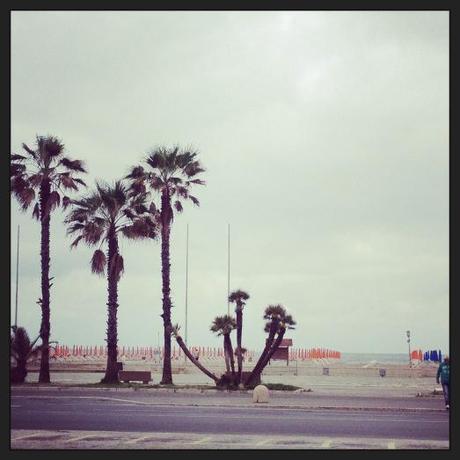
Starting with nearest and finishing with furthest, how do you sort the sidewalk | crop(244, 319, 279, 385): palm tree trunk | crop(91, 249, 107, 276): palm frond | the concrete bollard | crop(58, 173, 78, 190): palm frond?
the sidewalk, the concrete bollard, crop(244, 319, 279, 385): palm tree trunk, crop(91, 249, 107, 276): palm frond, crop(58, 173, 78, 190): palm frond

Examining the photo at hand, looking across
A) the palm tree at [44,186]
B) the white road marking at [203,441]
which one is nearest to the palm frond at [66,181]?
the palm tree at [44,186]

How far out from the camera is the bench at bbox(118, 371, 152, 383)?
36.9 m

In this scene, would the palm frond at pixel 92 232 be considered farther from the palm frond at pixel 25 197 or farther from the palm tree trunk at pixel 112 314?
the palm frond at pixel 25 197

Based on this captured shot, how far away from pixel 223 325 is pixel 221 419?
12.8m

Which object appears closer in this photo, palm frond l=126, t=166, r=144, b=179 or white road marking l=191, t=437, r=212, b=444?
white road marking l=191, t=437, r=212, b=444

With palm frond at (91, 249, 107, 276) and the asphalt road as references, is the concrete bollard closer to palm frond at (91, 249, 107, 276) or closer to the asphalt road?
the asphalt road

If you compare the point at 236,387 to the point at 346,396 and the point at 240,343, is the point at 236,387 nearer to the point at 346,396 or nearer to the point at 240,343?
the point at 240,343

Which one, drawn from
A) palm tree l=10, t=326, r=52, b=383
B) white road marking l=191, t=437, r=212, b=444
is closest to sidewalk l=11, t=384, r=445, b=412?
palm tree l=10, t=326, r=52, b=383

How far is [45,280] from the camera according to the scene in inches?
1489

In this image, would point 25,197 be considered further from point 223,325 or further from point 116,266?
point 223,325

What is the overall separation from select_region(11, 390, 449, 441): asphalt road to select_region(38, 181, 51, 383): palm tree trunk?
1019 centimetres

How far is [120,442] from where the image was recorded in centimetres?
1514

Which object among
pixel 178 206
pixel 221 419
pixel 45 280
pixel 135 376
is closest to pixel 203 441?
pixel 221 419

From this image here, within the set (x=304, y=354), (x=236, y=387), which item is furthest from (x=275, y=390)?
(x=304, y=354)
